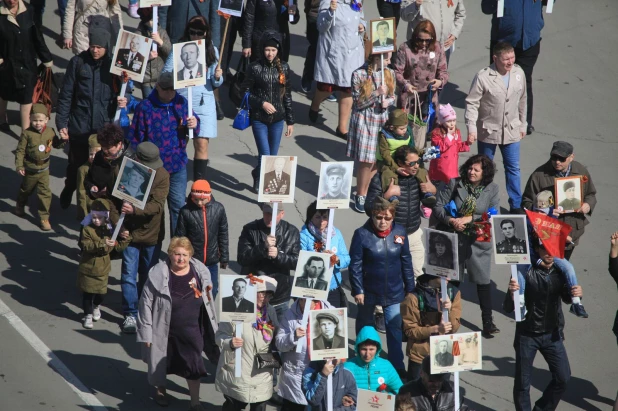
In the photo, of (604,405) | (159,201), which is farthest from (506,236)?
(159,201)

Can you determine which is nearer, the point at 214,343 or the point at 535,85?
the point at 214,343

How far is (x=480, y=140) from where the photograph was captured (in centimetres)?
1255

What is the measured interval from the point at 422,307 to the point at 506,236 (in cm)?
97

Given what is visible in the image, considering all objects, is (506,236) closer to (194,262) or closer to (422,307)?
(422,307)

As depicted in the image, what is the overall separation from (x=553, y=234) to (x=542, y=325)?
31.7 inches

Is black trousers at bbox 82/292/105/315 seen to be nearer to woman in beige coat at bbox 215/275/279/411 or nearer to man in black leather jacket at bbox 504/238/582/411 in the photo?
woman in beige coat at bbox 215/275/279/411

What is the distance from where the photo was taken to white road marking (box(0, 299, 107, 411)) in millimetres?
9477

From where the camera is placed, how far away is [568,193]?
34.4 feet

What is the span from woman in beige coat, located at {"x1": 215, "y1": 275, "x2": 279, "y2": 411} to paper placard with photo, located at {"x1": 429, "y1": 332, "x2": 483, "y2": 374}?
4.50 ft

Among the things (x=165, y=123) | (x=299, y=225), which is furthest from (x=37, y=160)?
(x=299, y=225)

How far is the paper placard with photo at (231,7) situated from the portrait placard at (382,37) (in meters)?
1.79

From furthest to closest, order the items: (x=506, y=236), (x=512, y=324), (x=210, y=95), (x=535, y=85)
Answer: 1. (x=535, y=85)
2. (x=210, y=95)
3. (x=512, y=324)
4. (x=506, y=236)

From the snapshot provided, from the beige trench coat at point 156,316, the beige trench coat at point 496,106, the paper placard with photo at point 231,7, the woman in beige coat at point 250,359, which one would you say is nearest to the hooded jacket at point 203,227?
the beige trench coat at point 156,316

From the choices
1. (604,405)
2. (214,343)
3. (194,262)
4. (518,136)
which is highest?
(518,136)
